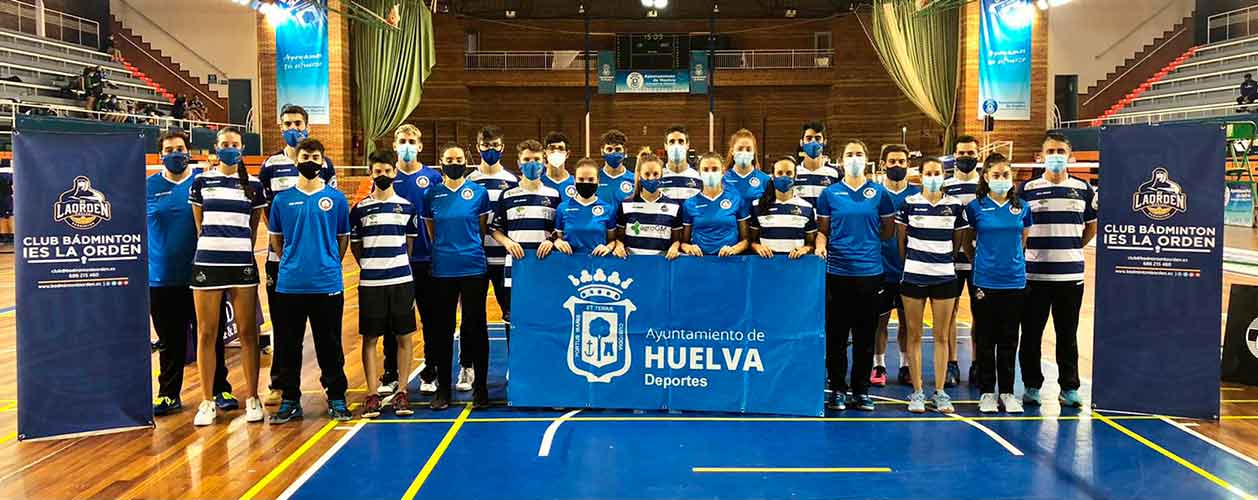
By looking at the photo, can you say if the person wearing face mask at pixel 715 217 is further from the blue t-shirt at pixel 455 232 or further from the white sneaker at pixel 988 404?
the white sneaker at pixel 988 404

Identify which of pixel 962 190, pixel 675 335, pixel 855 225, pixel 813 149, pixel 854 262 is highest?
pixel 813 149

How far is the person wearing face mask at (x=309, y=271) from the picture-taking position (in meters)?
5.05

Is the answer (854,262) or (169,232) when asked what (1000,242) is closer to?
(854,262)

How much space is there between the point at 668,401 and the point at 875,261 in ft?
5.11

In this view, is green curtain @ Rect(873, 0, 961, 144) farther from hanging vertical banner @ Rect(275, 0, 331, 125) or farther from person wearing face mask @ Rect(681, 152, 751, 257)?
person wearing face mask @ Rect(681, 152, 751, 257)

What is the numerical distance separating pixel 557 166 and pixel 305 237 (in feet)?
6.03

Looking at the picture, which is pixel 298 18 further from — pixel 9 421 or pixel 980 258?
pixel 980 258

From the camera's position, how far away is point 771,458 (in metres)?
4.60

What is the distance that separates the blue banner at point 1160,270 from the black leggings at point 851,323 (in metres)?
1.46

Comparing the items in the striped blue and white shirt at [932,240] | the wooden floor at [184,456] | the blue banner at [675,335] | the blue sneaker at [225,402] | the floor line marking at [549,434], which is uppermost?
the striped blue and white shirt at [932,240]

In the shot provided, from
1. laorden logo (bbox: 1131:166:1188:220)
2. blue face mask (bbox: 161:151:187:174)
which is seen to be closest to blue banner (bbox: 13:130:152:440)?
blue face mask (bbox: 161:151:187:174)

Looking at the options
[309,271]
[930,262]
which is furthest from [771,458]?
[309,271]

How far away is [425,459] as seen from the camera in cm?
457

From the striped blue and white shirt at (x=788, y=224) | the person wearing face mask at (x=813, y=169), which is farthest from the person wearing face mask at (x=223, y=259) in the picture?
the person wearing face mask at (x=813, y=169)
